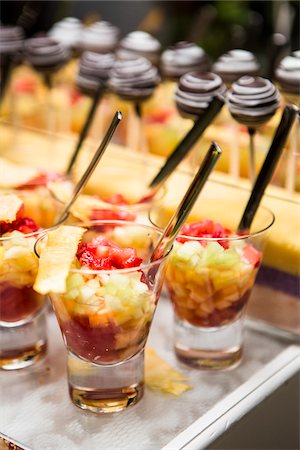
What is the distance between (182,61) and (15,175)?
0.37 m

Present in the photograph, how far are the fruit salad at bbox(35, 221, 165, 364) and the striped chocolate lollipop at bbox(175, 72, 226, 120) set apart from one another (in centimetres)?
32

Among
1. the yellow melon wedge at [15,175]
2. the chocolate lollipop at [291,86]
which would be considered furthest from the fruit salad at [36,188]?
the chocolate lollipop at [291,86]

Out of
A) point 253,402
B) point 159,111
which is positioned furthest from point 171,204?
point 159,111

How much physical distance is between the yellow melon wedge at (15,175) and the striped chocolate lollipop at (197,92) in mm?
244

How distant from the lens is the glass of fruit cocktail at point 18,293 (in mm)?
922

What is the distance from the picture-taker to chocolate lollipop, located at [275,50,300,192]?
118cm

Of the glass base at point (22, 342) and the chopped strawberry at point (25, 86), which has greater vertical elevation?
the glass base at point (22, 342)

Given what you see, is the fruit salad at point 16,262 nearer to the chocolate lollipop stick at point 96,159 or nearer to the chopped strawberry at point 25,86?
the chocolate lollipop stick at point 96,159

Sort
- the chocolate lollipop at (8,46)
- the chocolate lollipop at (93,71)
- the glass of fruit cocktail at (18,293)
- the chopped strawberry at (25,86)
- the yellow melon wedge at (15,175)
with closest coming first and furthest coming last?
the glass of fruit cocktail at (18,293) < the yellow melon wedge at (15,175) < the chocolate lollipop at (93,71) < the chocolate lollipop at (8,46) < the chopped strawberry at (25,86)

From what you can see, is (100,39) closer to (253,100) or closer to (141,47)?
(141,47)

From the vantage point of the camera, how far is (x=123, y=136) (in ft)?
5.37

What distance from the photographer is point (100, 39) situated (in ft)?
5.21

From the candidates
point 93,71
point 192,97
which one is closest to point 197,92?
point 192,97

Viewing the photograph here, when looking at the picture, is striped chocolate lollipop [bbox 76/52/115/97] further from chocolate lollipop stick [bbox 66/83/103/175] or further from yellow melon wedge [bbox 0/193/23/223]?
yellow melon wedge [bbox 0/193/23/223]
